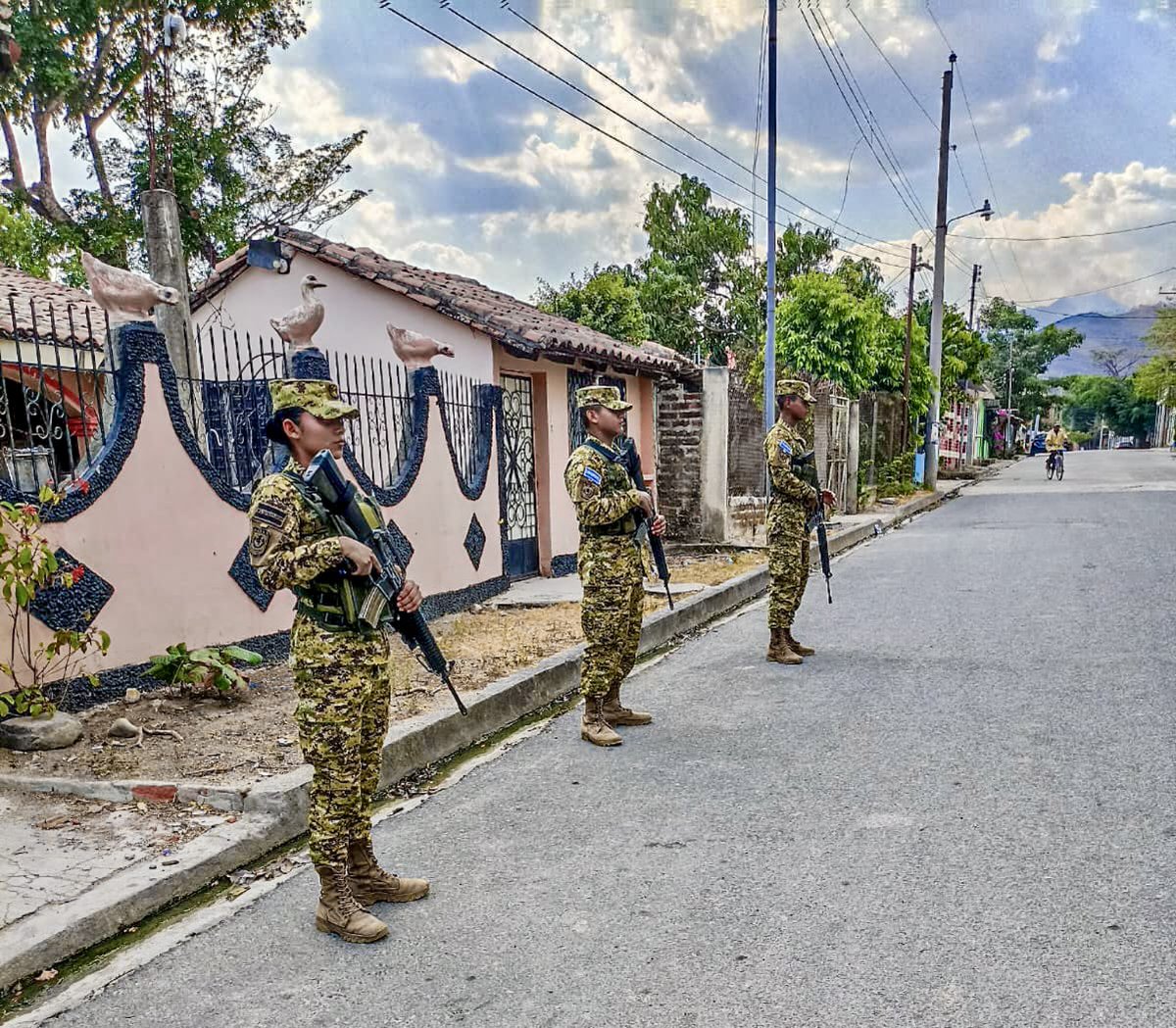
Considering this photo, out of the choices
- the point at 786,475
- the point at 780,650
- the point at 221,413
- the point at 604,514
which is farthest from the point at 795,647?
the point at 221,413

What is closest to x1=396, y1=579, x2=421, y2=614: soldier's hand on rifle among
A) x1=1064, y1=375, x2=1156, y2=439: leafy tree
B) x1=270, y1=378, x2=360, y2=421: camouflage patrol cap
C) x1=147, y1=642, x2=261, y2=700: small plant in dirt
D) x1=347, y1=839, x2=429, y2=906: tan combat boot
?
x1=270, y1=378, x2=360, y2=421: camouflage patrol cap

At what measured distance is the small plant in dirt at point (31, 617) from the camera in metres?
4.02

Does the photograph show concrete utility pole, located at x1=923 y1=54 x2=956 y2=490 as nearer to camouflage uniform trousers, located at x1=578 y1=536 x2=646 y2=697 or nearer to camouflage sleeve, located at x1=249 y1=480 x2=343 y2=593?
camouflage uniform trousers, located at x1=578 y1=536 x2=646 y2=697

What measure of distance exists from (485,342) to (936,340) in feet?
48.7

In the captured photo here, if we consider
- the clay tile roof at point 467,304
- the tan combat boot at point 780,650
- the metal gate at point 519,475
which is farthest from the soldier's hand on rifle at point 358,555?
the metal gate at point 519,475

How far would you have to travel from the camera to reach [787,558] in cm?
603

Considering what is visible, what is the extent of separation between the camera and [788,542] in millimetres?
6012

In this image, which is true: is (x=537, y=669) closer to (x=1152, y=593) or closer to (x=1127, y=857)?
(x=1127, y=857)

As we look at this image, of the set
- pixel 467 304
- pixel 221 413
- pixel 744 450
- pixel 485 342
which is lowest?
pixel 744 450

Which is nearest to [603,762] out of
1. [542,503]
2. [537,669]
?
[537,669]

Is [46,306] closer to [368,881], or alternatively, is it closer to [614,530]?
[614,530]

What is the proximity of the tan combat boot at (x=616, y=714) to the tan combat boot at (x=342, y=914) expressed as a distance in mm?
2130

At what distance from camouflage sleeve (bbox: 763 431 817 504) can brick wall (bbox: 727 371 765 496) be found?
24.7 ft

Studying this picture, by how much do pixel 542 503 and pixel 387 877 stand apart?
6824 millimetres
